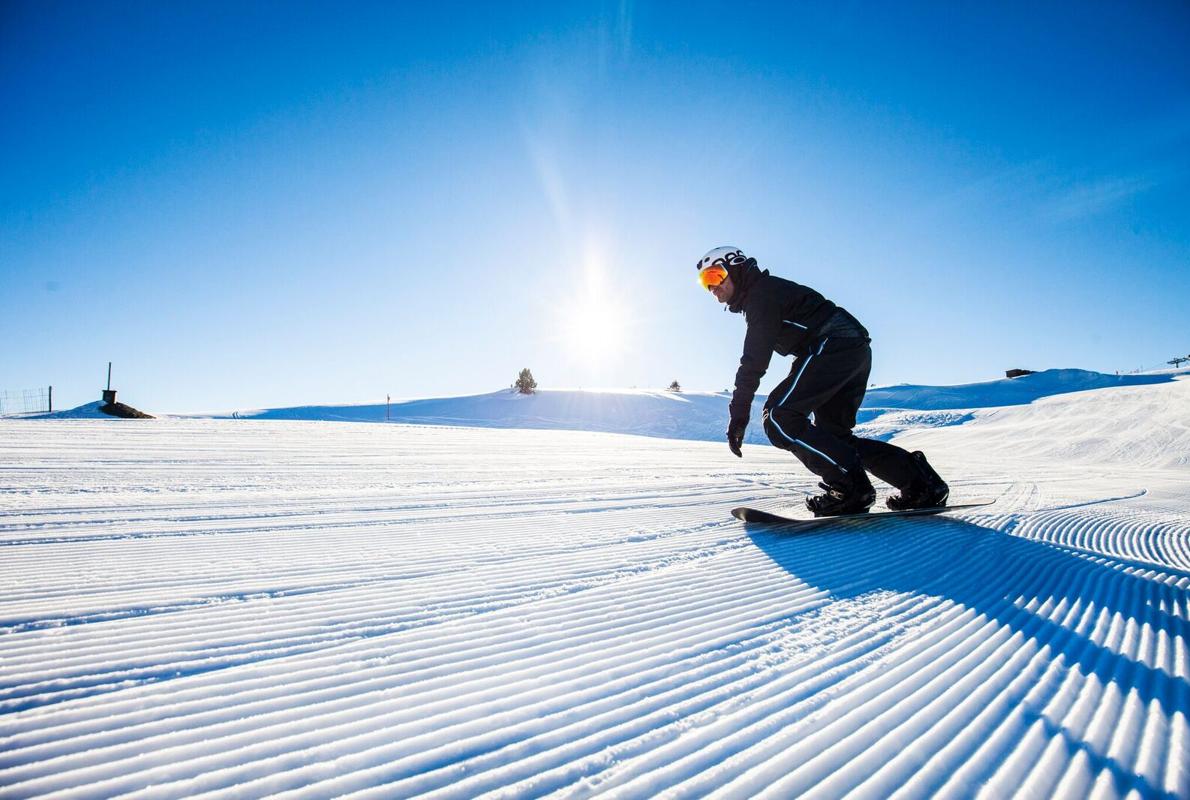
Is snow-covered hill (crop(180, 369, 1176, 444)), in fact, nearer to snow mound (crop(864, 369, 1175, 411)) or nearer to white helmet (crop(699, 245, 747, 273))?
snow mound (crop(864, 369, 1175, 411))

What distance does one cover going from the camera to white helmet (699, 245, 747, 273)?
144 inches

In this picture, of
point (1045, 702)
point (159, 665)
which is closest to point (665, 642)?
point (1045, 702)

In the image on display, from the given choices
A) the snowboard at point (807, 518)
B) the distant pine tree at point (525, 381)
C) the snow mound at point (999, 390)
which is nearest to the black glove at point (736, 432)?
the snowboard at point (807, 518)

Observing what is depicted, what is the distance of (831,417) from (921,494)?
800mm

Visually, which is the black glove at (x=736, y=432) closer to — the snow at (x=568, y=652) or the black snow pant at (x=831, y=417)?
the black snow pant at (x=831, y=417)

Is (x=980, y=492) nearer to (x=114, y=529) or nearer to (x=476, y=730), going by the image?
(x=476, y=730)

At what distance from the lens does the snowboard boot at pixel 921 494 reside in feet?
12.0

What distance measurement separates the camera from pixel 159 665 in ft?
3.93

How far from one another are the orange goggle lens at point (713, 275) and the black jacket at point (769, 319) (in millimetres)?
69

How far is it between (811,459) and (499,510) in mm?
2054

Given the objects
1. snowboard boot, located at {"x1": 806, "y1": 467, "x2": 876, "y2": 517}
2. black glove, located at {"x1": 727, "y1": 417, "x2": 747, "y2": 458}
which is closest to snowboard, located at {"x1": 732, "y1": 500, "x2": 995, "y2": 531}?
snowboard boot, located at {"x1": 806, "y1": 467, "x2": 876, "y2": 517}

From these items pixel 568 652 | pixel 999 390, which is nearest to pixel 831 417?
pixel 568 652

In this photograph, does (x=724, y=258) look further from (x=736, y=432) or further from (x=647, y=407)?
(x=647, y=407)

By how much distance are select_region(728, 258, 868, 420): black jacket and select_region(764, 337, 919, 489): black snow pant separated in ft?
0.45
